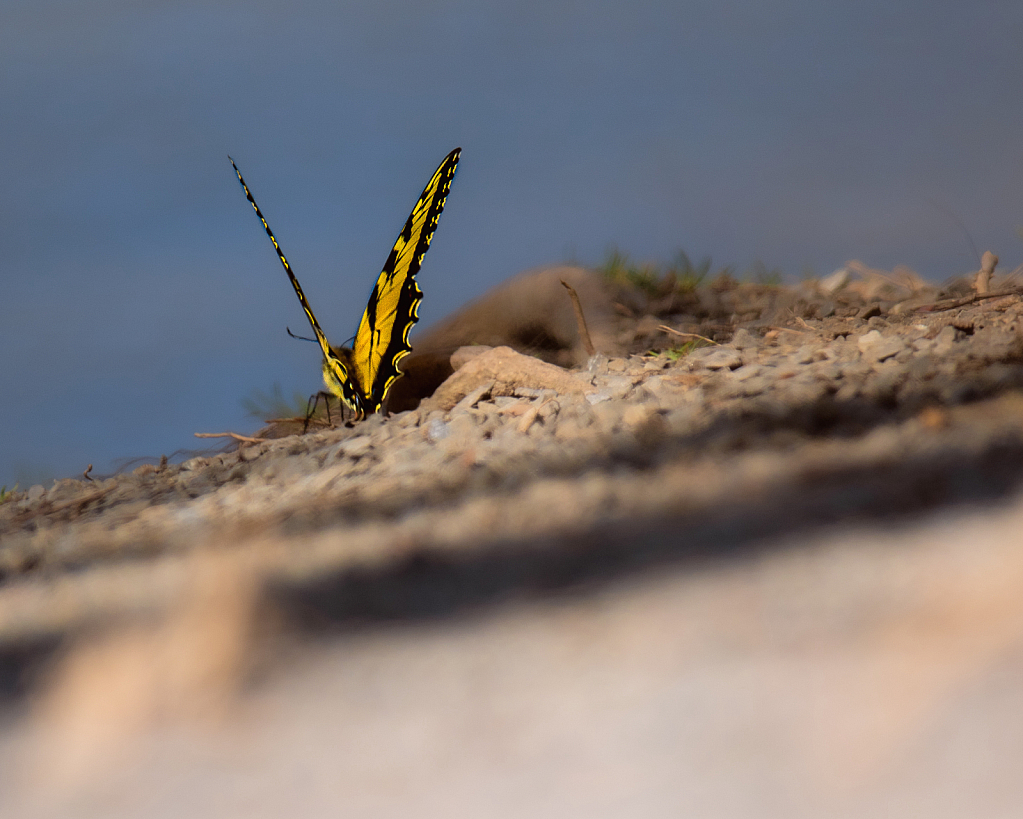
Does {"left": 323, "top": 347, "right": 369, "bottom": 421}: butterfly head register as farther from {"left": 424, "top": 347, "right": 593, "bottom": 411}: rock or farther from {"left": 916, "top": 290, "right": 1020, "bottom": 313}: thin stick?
{"left": 916, "top": 290, "right": 1020, "bottom": 313}: thin stick

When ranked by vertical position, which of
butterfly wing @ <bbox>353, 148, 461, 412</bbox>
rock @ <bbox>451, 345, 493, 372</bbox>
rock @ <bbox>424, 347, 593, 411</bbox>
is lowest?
rock @ <bbox>424, 347, 593, 411</bbox>

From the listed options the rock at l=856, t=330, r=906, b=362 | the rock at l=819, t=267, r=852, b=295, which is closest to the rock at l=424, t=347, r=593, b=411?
the rock at l=856, t=330, r=906, b=362

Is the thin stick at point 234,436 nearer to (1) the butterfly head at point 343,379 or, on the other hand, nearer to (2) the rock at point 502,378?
(1) the butterfly head at point 343,379

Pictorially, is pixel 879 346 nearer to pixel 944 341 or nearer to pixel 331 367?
pixel 944 341

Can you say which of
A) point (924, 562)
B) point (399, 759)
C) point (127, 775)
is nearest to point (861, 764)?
point (924, 562)

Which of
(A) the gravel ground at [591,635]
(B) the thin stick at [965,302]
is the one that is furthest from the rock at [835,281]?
(A) the gravel ground at [591,635]

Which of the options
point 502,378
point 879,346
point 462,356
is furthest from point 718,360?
point 462,356
